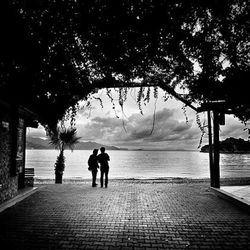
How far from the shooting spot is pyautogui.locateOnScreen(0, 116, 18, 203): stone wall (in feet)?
21.9

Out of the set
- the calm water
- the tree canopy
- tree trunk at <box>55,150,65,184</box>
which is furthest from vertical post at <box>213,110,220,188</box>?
the calm water

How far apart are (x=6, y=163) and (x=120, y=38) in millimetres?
5744

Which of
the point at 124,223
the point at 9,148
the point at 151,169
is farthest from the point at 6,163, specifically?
the point at 151,169

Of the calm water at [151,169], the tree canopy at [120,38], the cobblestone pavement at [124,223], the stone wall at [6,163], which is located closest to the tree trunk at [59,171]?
the cobblestone pavement at [124,223]

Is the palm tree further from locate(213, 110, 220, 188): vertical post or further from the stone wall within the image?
locate(213, 110, 220, 188): vertical post

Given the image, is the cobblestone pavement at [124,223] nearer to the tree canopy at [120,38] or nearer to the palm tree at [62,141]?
the tree canopy at [120,38]

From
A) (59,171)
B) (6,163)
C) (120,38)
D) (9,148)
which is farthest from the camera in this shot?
(59,171)

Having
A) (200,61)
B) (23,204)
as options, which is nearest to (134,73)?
(200,61)

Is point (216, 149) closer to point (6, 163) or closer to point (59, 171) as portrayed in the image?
point (6, 163)

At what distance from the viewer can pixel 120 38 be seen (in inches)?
121

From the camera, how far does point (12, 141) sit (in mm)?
7582

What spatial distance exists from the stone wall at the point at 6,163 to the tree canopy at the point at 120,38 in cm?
343

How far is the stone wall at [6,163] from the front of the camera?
21.9ft

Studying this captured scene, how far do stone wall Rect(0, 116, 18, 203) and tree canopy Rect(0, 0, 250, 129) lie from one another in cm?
343
